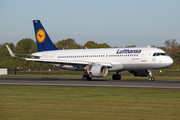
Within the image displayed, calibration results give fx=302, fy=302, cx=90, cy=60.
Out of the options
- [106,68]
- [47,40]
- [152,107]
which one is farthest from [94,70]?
[152,107]

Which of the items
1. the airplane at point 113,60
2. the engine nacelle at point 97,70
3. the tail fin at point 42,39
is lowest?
the engine nacelle at point 97,70

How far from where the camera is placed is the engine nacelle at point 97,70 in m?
36.8

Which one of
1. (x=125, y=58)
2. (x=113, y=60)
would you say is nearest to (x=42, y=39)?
(x=113, y=60)

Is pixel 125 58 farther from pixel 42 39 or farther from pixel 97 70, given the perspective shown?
pixel 42 39

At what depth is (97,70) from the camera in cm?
3684

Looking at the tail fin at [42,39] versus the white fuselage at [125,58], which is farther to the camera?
the tail fin at [42,39]

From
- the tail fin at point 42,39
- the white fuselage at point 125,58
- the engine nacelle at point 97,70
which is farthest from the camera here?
the tail fin at point 42,39

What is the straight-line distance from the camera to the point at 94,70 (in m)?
37.2

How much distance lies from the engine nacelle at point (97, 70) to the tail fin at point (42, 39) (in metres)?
11.7

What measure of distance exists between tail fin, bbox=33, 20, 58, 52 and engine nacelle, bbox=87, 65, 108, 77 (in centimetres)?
1168

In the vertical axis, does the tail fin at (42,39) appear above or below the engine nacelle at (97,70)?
above

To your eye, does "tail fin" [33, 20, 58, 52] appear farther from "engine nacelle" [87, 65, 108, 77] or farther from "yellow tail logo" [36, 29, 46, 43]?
"engine nacelle" [87, 65, 108, 77]

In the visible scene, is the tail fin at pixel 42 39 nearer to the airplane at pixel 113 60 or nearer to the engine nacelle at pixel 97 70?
the airplane at pixel 113 60

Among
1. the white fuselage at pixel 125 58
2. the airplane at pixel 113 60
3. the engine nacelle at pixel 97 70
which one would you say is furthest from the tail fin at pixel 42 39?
the engine nacelle at pixel 97 70
